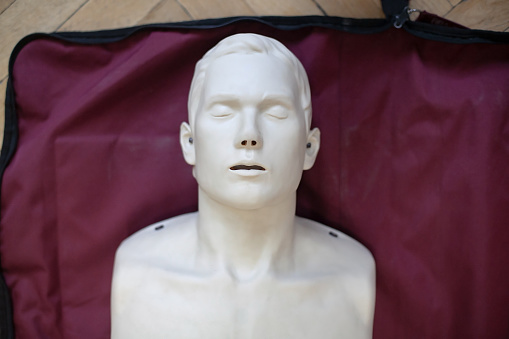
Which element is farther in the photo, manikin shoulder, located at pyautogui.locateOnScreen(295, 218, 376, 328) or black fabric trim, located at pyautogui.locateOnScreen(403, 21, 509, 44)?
black fabric trim, located at pyautogui.locateOnScreen(403, 21, 509, 44)

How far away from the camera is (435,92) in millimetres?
1484

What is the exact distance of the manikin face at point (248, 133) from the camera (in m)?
1.13

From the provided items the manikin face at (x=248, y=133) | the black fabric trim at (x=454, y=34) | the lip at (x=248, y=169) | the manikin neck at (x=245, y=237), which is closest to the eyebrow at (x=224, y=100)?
the manikin face at (x=248, y=133)

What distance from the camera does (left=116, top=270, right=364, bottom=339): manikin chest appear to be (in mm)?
1257

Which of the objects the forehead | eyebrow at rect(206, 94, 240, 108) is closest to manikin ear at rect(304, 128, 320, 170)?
the forehead

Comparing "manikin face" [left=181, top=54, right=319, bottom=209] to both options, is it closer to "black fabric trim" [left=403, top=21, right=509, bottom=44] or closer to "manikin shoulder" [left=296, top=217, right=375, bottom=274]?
"manikin shoulder" [left=296, top=217, right=375, bottom=274]

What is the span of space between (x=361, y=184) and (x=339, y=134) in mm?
175

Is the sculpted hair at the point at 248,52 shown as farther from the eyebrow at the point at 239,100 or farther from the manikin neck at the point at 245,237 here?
the manikin neck at the point at 245,237

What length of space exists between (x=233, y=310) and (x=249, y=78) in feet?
1.98

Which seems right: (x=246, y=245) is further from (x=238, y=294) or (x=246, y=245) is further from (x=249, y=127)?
(x=249, y=127)

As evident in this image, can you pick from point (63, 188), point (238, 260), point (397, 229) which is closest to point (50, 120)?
point (63, 188)

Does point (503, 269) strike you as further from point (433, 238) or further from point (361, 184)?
point (361, 184)

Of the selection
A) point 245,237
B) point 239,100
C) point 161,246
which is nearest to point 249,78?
point 239,100

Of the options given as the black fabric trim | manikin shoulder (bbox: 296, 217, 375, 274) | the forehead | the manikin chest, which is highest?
the black fabric trim
